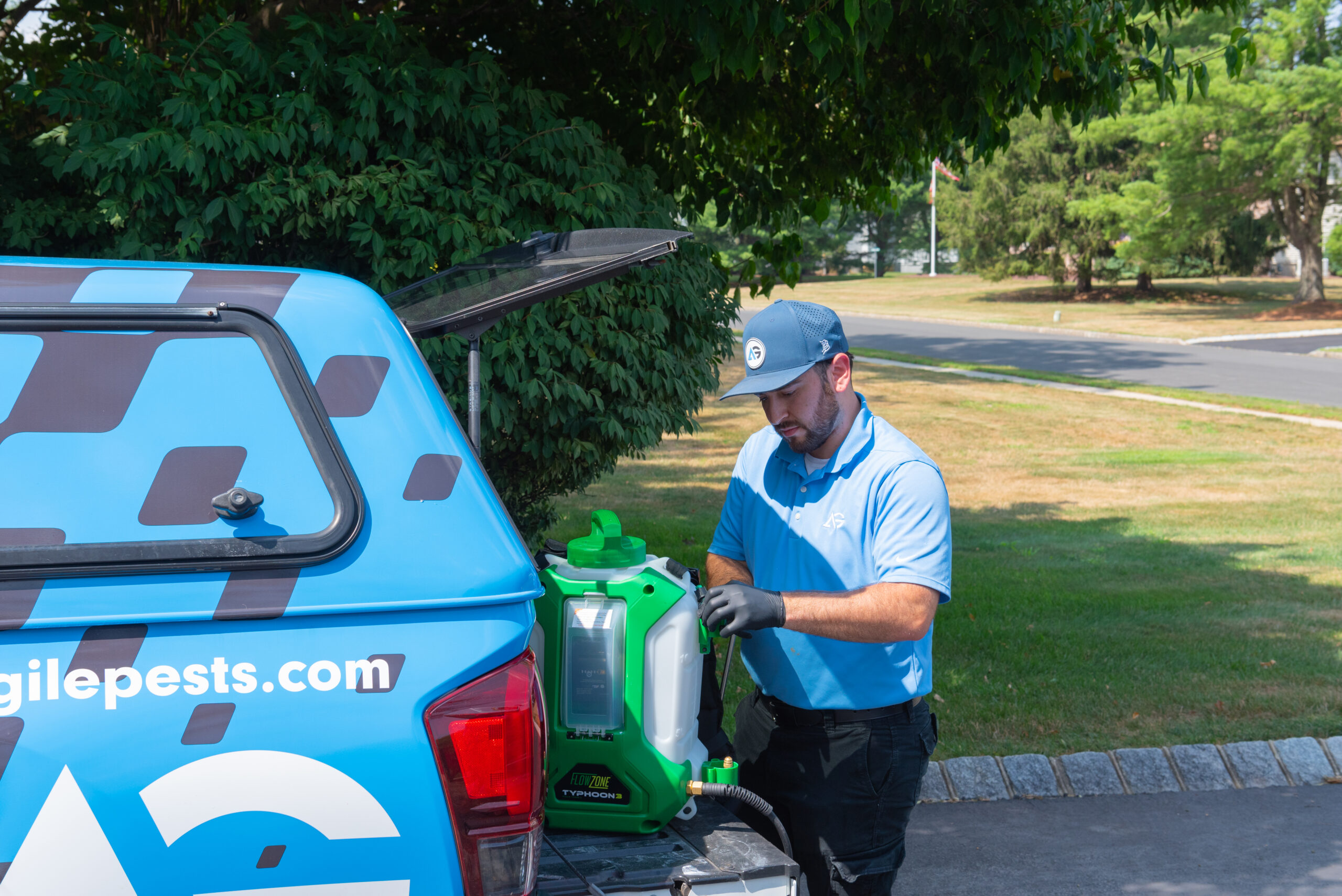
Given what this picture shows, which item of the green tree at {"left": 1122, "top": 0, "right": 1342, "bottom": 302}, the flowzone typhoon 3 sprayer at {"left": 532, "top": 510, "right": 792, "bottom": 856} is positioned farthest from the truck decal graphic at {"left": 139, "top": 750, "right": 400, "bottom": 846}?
the green tree at {"left": 1122, "top": 0, "right": 1342, "bottom": 302}

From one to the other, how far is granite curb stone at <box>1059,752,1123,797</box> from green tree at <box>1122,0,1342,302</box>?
33373 mm

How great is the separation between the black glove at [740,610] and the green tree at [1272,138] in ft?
117

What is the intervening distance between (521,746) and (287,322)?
83 centimetres

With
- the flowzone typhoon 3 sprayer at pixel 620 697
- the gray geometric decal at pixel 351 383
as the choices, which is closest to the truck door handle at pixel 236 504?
the gray geometric decal at pixel 351 383

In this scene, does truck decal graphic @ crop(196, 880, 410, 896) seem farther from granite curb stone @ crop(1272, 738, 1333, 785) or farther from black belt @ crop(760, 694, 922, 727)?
granite curb stone @ crop(1272, 738, 1333, 785)

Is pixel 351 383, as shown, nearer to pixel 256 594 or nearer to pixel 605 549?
pixel 256 594

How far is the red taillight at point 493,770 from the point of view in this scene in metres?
1.77

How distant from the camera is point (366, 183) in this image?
443cm

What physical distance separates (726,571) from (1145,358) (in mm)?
26625

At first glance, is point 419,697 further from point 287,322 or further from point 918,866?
point 918,866

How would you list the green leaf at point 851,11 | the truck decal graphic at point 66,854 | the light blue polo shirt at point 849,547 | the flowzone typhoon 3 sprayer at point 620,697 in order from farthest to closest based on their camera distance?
the green leaf at point 851,11, the light blue polo shirt at point 849,547, the flowzone typhoon 3 sprayer at point 620,697, the truck decal graphic at point 66,854

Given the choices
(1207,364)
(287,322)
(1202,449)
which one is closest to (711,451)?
(1202,449)

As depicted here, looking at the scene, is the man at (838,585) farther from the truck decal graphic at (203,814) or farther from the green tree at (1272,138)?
the green tree at (1272,138)

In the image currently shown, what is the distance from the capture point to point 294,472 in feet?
6.02
